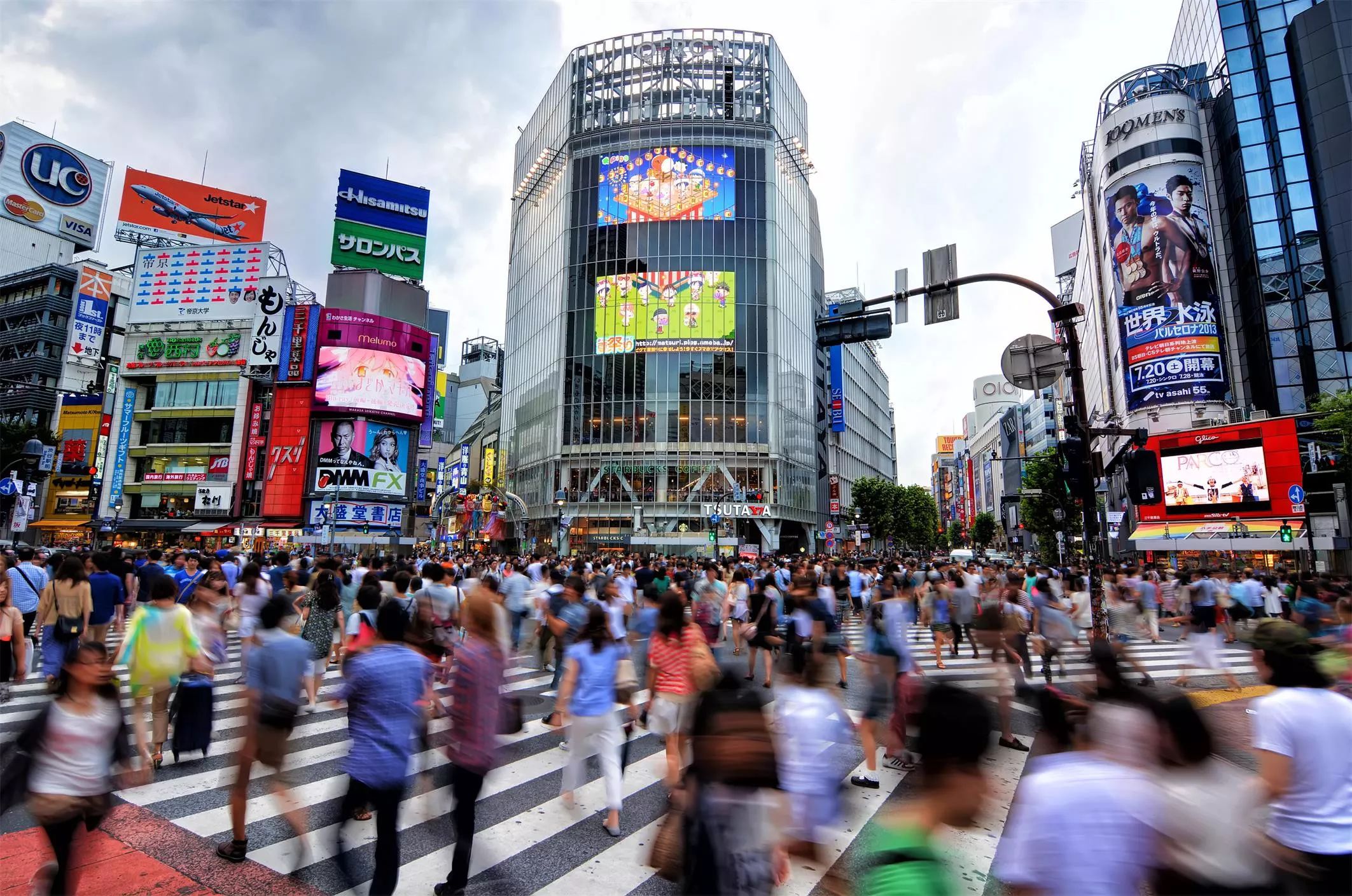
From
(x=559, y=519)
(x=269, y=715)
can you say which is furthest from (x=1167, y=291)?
(x=269, y=715)

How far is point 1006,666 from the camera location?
8.13m

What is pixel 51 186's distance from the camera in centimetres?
7600

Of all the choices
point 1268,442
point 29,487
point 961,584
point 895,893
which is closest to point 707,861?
point 895,893

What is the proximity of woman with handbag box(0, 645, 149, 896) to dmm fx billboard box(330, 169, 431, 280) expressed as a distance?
2419 inches

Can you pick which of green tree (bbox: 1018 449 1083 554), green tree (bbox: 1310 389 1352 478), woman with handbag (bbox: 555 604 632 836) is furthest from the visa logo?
green tree (bbox: 1310 389 1352 478)

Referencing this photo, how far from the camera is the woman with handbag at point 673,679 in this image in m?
5.88

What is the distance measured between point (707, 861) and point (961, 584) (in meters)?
12.7

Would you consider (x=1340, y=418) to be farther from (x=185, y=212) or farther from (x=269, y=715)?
(x=185, y=212)

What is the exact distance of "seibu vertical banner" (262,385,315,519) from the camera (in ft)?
166

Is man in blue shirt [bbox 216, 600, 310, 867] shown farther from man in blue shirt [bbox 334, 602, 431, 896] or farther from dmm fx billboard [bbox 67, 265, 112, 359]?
dmm fx billboard [bbox 67, 265, 112, 359]

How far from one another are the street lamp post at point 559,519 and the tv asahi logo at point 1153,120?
157 feet

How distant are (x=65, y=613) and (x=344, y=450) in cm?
4695

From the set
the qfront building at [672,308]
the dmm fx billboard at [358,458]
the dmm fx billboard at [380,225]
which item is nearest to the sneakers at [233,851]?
the qfront building at [672,308]

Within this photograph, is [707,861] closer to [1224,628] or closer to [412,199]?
[1224,628]
